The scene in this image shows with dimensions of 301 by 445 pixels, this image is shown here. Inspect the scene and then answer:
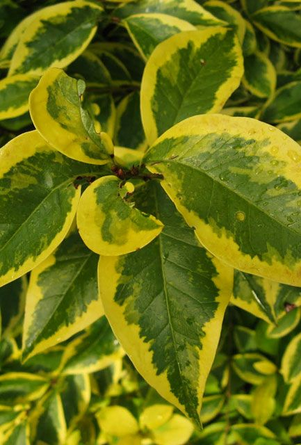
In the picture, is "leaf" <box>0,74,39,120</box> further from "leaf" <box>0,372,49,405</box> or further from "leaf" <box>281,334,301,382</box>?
"leaf" <box>281,334,301,382</box>

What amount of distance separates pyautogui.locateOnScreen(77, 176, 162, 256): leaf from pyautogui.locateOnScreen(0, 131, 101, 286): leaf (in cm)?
3

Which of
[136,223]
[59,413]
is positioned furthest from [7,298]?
[136,223]

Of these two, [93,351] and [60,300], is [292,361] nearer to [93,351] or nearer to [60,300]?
[93,351]

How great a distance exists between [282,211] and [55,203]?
278 millimetres

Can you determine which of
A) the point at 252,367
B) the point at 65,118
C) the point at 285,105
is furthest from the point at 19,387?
the point at 285,105

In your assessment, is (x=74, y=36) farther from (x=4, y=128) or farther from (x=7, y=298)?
(x=7, y=298)

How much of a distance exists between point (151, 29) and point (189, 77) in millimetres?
143

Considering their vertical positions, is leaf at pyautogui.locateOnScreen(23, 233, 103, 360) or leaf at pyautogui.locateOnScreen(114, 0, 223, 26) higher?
leaf at pyautogui.locateOnScreen(114, 0, 223, 26)

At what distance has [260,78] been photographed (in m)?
0.97

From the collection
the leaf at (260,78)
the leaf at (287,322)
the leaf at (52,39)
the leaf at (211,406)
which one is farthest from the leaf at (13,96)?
the leaf at (211,406)

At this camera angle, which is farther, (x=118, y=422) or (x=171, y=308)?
(x=118, y=422)

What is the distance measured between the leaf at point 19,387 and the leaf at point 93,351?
85mm

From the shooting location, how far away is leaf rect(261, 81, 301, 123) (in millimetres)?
908

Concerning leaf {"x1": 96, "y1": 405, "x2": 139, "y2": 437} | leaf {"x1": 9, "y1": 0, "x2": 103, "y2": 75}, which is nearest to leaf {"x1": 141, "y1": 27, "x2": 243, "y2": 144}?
leaf {"x1": 9, "y1": 0, "x2": 103, "y2": 75}
